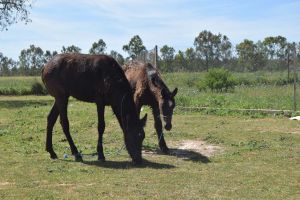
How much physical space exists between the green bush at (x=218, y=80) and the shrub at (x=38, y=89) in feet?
58.8

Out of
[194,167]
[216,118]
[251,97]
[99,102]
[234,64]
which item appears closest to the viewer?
[194,167]

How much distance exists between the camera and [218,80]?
26.4 meters

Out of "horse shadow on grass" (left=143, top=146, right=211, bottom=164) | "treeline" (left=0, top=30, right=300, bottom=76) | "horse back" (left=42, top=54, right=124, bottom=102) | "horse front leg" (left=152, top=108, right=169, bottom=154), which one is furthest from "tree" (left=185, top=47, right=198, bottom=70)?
"horse back" (left=42, top=54, right=124, bottom=102)

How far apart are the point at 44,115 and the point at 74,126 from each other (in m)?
4.00

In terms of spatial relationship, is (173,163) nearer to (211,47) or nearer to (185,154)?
(185,154)

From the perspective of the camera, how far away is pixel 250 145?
1144 centimetres

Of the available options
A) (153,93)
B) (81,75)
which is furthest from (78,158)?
(153,93)

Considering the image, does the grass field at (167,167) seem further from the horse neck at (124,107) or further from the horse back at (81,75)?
the horse back at (81,75)

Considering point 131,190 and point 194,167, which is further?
point 194,167

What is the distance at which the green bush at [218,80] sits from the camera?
2633cm

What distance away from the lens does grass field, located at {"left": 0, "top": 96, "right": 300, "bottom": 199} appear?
7.19m

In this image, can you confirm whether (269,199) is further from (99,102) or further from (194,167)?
(99,102)

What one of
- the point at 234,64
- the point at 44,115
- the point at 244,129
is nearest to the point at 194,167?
the point at 244,129

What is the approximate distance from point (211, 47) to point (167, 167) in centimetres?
4351
